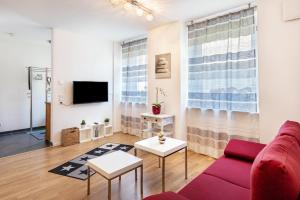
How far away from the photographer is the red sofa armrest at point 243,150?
201 centimetres

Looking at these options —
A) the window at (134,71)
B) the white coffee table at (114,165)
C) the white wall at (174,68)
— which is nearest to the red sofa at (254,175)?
the white coffee table at (114,165)

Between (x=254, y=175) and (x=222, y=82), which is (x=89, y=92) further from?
(x=254, y=175)

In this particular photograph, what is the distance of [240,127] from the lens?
302 centimetres

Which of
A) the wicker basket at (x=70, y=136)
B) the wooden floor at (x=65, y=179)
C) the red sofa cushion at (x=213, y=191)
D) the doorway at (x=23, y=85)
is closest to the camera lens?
the red sofa cushion at (x=213, y=191)

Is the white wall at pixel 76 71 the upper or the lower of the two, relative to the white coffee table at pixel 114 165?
upper

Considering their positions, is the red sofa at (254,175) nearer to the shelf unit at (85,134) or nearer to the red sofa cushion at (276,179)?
the red sofa cushion at (276,179)

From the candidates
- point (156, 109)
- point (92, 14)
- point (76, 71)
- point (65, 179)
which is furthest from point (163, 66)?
point (65, 179)

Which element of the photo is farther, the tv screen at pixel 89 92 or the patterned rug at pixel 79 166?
the tv screen at pixel 89 92

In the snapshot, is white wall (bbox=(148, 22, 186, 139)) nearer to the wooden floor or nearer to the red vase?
the red vase

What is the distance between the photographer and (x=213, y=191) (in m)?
1.47

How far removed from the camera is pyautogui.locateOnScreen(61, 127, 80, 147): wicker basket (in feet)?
13.0

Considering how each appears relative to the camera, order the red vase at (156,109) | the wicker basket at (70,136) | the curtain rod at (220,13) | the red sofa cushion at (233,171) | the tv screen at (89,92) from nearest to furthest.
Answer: the red sofa cushion at (233,171)
the curtain rod at (220,13)
the red vase at (156,109)
the wicker basket at (70,136)
the tv screen at (89,92)

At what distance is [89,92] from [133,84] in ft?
3.60

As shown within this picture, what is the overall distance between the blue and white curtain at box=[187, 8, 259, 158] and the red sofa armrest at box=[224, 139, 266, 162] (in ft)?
2.84
